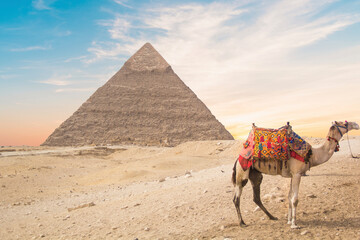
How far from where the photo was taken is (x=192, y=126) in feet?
354

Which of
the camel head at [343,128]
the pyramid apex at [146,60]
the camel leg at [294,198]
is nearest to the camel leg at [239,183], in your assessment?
the camel leg at [294,198]

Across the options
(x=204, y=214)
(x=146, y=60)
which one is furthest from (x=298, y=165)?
(x=146, y=60)

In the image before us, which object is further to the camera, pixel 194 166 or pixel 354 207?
pixel 194 166

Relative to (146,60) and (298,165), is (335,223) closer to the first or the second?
(298,165)

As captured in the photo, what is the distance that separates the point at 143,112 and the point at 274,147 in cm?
10704

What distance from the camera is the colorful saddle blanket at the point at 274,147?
467cm

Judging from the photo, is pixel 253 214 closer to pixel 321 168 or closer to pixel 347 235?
pixel 347 235

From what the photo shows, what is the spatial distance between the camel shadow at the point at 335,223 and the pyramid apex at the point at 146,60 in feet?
382

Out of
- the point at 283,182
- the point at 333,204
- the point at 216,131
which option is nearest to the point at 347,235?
the point at 333,204

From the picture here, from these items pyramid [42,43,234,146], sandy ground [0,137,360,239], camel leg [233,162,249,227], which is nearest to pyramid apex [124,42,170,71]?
pyramid [42,43,234,146]

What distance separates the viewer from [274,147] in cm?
468

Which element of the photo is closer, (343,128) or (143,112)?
(343,128)

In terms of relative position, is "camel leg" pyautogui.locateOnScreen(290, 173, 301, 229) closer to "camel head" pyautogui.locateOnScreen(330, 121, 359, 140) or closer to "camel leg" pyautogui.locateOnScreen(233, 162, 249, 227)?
"camel leg" pyautogui.locateOnScreen(233, 162, 249, 227)

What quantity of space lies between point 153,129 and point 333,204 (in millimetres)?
101326
